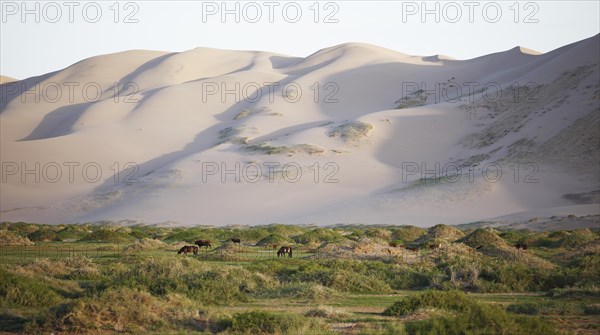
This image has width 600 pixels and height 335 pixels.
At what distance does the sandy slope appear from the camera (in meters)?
80.9

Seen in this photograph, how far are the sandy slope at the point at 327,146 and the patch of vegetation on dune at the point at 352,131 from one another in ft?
0.72

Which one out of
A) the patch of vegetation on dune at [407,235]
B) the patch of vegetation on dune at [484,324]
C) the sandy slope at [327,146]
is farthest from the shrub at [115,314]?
the sandy slope at [327,146]

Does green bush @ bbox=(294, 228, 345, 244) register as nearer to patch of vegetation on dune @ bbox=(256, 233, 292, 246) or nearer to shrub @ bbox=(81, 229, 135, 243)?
patch of vegetation on dune @ bbox=(256, 233, 292, 246)

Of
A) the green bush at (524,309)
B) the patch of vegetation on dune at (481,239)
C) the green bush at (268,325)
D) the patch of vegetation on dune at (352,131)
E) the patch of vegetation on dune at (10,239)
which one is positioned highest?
the patch of vegetation on dune at (352,131)

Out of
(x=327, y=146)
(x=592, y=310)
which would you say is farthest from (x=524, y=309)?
(x=327, y=146)

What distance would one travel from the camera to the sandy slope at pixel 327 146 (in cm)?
8088

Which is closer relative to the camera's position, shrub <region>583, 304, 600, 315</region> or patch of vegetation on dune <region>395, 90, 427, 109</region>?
shrub <region>583, 304, 600, 315</region>

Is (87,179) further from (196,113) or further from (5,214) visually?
(196,113)

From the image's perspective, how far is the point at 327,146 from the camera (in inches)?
3981

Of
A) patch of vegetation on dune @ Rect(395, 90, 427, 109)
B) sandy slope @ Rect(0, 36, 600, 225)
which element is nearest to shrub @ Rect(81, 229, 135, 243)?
sandy slope @ Rect(0, 36, 600, 225)

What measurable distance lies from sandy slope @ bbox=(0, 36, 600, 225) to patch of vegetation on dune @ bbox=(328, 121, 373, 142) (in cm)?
22

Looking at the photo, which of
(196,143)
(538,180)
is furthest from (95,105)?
(538,180)

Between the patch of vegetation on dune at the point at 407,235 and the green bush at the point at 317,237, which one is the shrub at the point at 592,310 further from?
the patch of vegetation on dune at the point at 407,235

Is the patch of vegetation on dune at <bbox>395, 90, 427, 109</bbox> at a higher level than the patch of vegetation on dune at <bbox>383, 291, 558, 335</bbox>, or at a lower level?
higher
